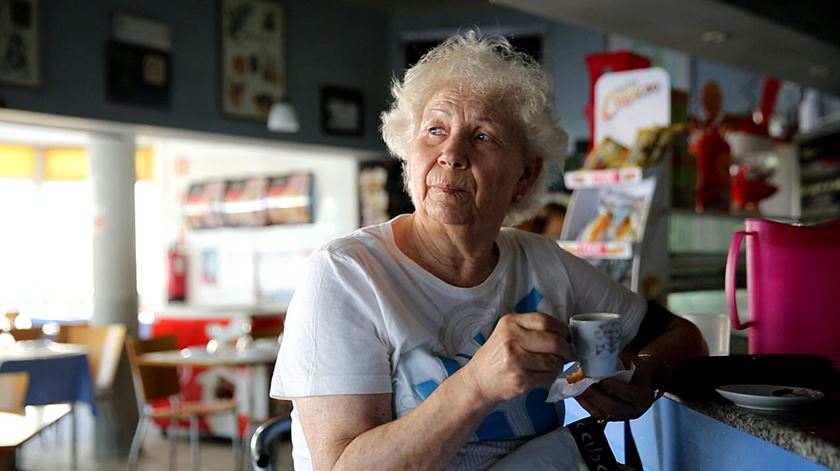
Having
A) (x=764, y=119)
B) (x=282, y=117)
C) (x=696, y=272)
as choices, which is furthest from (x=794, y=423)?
(x=282, y=117)

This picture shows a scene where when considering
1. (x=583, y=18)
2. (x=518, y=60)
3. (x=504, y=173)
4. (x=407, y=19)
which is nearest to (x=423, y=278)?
(x=504, y=173)

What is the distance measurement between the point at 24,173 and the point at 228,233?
3.71m

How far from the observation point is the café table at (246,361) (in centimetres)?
514

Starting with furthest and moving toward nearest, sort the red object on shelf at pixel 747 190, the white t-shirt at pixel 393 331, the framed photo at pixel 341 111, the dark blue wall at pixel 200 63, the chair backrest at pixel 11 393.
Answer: the framed photo at pixel 341 111
the dark blue wall at pixel 200 63
the red object on shelf at pixel 747 190
the chair backrest at pixel 11 393
the white t-shirt at pixel 393 331

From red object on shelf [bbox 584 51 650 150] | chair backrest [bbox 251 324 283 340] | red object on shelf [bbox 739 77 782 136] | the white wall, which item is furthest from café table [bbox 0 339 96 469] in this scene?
red object on shelf [bbox 739 77 782 136]

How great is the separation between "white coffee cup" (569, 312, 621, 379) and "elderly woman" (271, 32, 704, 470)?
0.09 feet

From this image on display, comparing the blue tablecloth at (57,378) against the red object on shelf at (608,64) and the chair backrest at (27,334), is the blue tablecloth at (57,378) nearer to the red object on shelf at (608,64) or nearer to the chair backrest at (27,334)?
the chair backrest at (27,334)

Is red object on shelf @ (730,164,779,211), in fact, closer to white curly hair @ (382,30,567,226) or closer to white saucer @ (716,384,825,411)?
white curly hair @ (382,30,567,226)

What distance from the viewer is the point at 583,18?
385 centimetres

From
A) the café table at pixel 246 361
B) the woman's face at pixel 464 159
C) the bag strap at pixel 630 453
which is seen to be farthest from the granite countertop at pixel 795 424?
the café table at pixel 246 361

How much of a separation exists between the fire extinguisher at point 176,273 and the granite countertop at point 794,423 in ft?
28.5

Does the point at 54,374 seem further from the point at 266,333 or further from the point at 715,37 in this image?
the point at 715,37

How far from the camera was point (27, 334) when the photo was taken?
266 inches

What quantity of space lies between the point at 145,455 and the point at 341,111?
12.3ft
